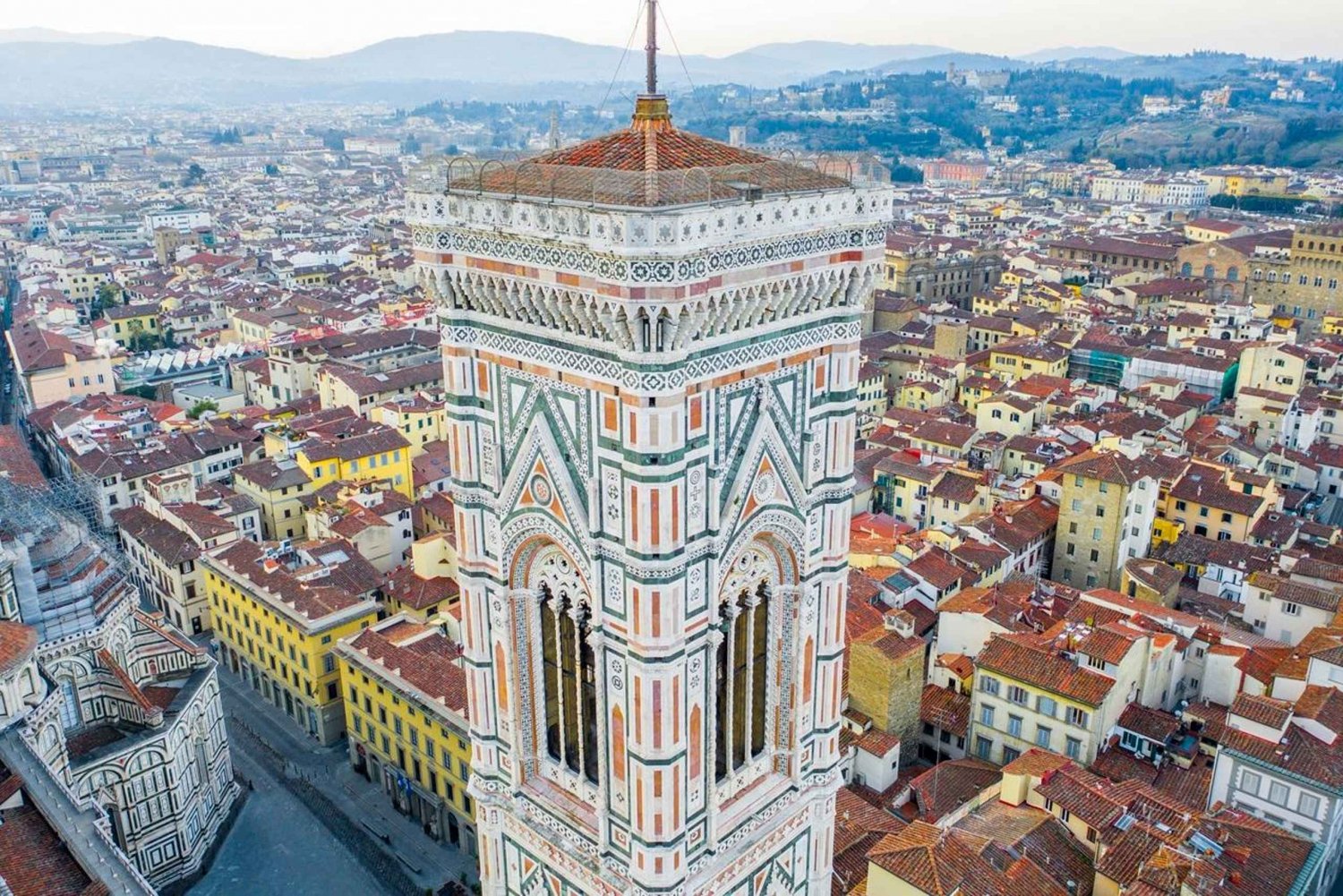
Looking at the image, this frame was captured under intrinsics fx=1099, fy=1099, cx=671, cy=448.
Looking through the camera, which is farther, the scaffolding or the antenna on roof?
the scaffolding

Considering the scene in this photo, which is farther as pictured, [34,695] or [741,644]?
[34,695]

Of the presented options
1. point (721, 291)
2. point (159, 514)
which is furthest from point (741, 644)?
point (159, 514)

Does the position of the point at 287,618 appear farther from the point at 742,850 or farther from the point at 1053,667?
the point at 742,850

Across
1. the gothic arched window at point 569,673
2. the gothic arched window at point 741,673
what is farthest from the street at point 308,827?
the gothic arched window at point 741,673

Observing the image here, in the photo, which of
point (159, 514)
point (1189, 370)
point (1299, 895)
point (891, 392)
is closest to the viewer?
point (1299, 895)

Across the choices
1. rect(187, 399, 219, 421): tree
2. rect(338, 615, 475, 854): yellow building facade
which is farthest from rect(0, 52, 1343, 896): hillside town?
rect(187, 399, 219, 421): tree

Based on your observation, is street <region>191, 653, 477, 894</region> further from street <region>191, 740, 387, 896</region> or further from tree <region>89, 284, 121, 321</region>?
tree <region>89, 284, 121, 321</region>

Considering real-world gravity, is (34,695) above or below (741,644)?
below
